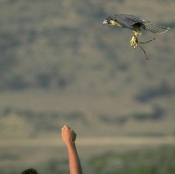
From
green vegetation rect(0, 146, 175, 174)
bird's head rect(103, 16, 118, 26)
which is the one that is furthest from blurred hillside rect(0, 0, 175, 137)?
bird's head rect(103, 16, 118, 26)

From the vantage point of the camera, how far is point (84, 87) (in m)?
43.4

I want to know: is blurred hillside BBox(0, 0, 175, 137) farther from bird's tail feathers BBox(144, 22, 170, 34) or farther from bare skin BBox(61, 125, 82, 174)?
bird's tail feathers BBox(144, 22, 170, 34)

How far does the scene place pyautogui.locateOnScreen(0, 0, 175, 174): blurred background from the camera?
33500 mm

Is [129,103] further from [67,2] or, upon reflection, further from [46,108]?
[67,2]

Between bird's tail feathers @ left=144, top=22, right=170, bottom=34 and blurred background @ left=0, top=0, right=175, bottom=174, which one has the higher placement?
blurred background @ left=0, top=0, right=175, bottom=174

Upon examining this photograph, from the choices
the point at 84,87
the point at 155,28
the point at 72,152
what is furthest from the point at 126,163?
the point at 155,28

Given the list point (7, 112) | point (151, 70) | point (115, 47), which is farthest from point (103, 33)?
point (7, 112)

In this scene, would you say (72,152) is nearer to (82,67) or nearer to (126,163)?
(126,163)

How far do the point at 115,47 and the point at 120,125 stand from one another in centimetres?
1004

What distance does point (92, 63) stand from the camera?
46.6m

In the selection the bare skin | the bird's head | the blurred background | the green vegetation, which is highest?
the blurred background

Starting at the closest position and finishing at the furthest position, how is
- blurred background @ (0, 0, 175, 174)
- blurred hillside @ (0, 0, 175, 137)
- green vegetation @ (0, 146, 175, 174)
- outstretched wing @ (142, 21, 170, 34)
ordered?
outstretched wing @ (142, 21, 170, 34), green vegetation @ (0, 146, 175, 174), blurred background @ (0, 0, 175, 174), blurred hillside @ (0, 0, 175, 137)

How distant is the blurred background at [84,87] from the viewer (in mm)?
33500

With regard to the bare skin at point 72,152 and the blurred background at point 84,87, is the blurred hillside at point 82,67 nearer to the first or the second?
the blurred background at point 84,87
